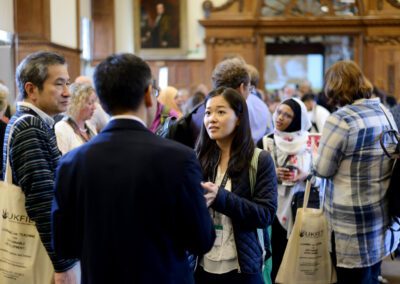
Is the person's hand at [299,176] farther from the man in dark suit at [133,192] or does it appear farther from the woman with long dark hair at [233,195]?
the man in dark suit at [133,192]

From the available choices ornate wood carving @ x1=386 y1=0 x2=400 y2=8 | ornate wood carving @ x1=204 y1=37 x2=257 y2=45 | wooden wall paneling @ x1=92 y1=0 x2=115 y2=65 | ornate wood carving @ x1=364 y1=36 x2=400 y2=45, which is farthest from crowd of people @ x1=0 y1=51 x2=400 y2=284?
ornate wood carving @ x1=386 y1=0 x2=400 y2=8

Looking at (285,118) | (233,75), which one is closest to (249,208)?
(233,75)

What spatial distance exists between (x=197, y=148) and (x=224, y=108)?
0.27 m

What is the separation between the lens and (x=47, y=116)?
103 inches

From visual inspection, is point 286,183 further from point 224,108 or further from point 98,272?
point 98,272

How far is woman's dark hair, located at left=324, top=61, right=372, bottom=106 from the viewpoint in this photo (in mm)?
3361

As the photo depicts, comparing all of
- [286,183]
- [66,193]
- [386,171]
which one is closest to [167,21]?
[286,183]

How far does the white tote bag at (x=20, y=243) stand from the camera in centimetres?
251

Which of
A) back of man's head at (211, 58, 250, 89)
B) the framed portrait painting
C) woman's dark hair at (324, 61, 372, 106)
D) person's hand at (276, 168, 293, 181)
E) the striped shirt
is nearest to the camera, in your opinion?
the striped shirt

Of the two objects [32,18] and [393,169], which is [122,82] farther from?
[32,18]

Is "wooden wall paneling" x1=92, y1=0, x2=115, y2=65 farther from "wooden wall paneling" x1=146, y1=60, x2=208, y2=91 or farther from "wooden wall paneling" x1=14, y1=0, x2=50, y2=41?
"wooden wall paneling" x1=14, y1=0, x2=50, y2=41

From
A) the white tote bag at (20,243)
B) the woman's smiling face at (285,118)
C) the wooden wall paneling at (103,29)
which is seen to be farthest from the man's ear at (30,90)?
the wooden wall paneling at (103,29)

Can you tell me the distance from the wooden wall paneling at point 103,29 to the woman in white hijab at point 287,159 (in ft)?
31.2

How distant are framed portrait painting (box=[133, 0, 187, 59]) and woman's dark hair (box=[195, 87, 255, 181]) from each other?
35.1 feet
